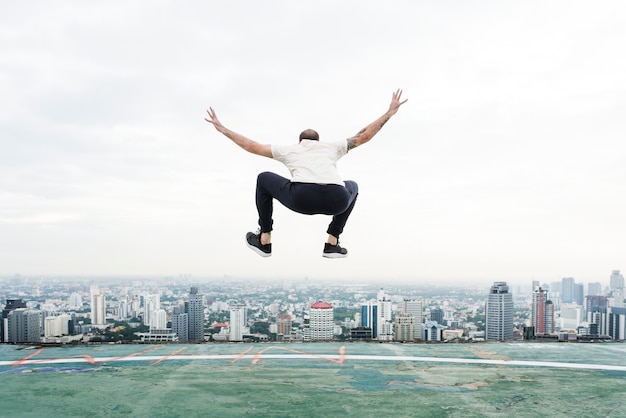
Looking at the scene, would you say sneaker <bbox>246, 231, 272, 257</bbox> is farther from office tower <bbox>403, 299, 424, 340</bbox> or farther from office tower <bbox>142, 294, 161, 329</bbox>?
office tower <bbox>142, 294, 161, 329</bbox>

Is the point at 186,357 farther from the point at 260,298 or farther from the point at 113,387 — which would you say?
the point at 260,298

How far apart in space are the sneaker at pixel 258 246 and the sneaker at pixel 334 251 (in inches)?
26.9

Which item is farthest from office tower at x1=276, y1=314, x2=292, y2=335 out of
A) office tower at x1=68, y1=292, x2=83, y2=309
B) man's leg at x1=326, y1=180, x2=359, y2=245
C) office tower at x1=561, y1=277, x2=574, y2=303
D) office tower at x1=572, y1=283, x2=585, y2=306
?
office tower at x1=561, y1=277, x2=574, y2=303

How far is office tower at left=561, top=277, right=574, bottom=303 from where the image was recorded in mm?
75519

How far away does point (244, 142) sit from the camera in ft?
16.2

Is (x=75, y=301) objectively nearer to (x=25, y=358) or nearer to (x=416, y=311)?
(x=416, y=311)

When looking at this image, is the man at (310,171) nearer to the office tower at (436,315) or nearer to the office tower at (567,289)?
the office tower at (436,315)

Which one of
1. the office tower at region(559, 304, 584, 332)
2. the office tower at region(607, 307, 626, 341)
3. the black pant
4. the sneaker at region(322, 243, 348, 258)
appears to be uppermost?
the black pant

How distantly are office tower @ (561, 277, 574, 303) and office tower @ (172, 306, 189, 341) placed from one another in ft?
193

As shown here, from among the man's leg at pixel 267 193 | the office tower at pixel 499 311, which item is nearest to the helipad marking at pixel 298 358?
the man's leg at pixel 267 193

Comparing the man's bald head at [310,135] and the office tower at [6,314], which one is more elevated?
the man's bald head at [310,135]

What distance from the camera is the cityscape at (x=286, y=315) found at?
103ft

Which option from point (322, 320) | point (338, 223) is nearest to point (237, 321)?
point (322, 320)

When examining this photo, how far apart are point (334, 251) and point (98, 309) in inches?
1957
